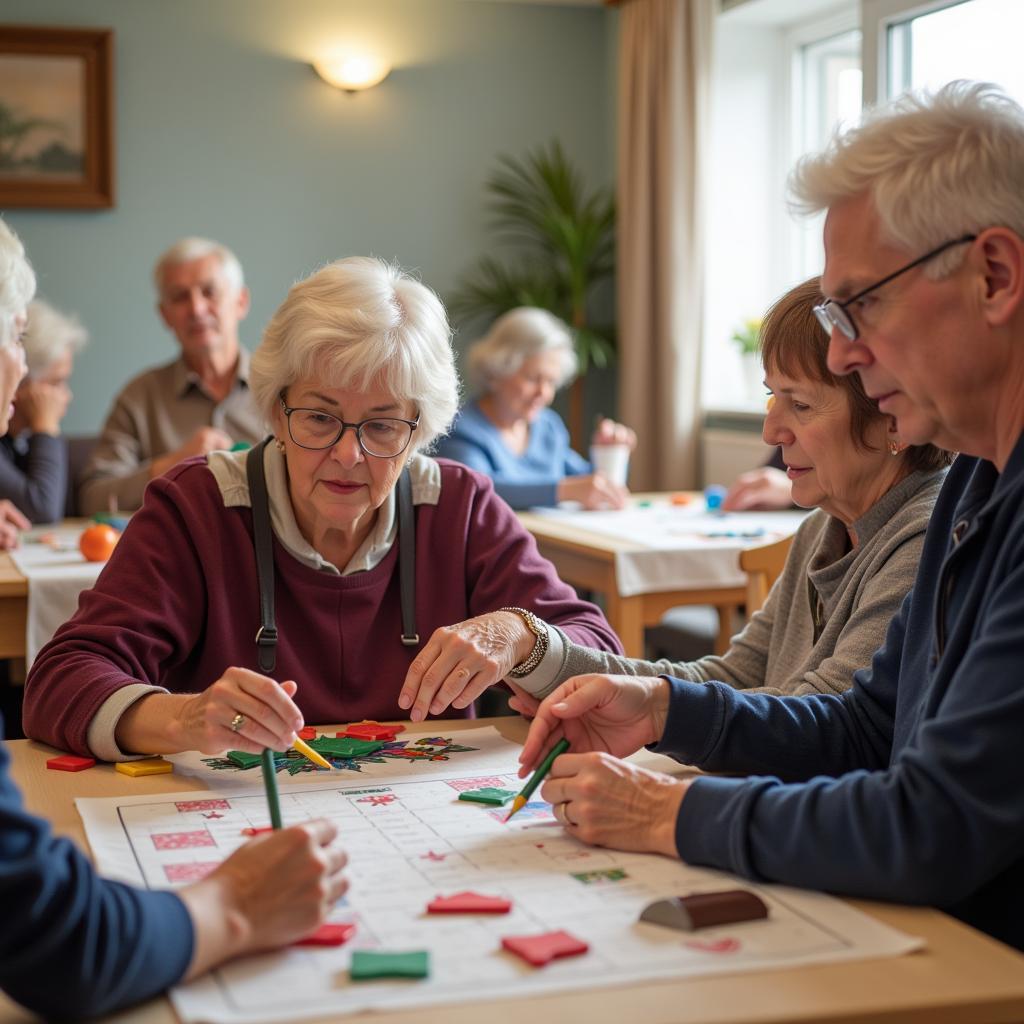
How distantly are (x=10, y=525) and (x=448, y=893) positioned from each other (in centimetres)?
265

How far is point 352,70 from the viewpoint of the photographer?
6.21m

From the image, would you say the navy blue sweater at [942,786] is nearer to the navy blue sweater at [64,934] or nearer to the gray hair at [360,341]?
the navy blue sweater at [64,934]

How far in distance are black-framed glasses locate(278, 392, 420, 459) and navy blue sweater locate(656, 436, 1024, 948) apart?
0.80m

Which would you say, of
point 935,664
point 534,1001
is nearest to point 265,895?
point 534,1001

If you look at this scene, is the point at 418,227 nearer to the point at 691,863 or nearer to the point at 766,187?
the point at 766,187

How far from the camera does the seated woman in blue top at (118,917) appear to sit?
89cm

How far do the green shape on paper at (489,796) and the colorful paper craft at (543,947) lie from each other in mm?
370

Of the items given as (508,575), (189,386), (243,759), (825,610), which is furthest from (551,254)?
(243,759)

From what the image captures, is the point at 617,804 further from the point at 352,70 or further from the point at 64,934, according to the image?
the point at 352,70

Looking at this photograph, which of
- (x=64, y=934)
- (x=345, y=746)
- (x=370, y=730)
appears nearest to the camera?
(x=64, y=934)

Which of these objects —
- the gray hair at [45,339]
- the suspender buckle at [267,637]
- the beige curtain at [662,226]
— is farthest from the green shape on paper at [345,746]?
the beige curtain at [662,226]

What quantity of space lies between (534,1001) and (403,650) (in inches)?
42.5

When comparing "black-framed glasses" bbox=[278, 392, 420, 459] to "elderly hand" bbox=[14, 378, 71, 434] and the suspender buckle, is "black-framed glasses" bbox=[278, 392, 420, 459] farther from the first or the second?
"elderly hand" bbox=[14, 378, 71, 434]

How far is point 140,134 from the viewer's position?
238 inches
